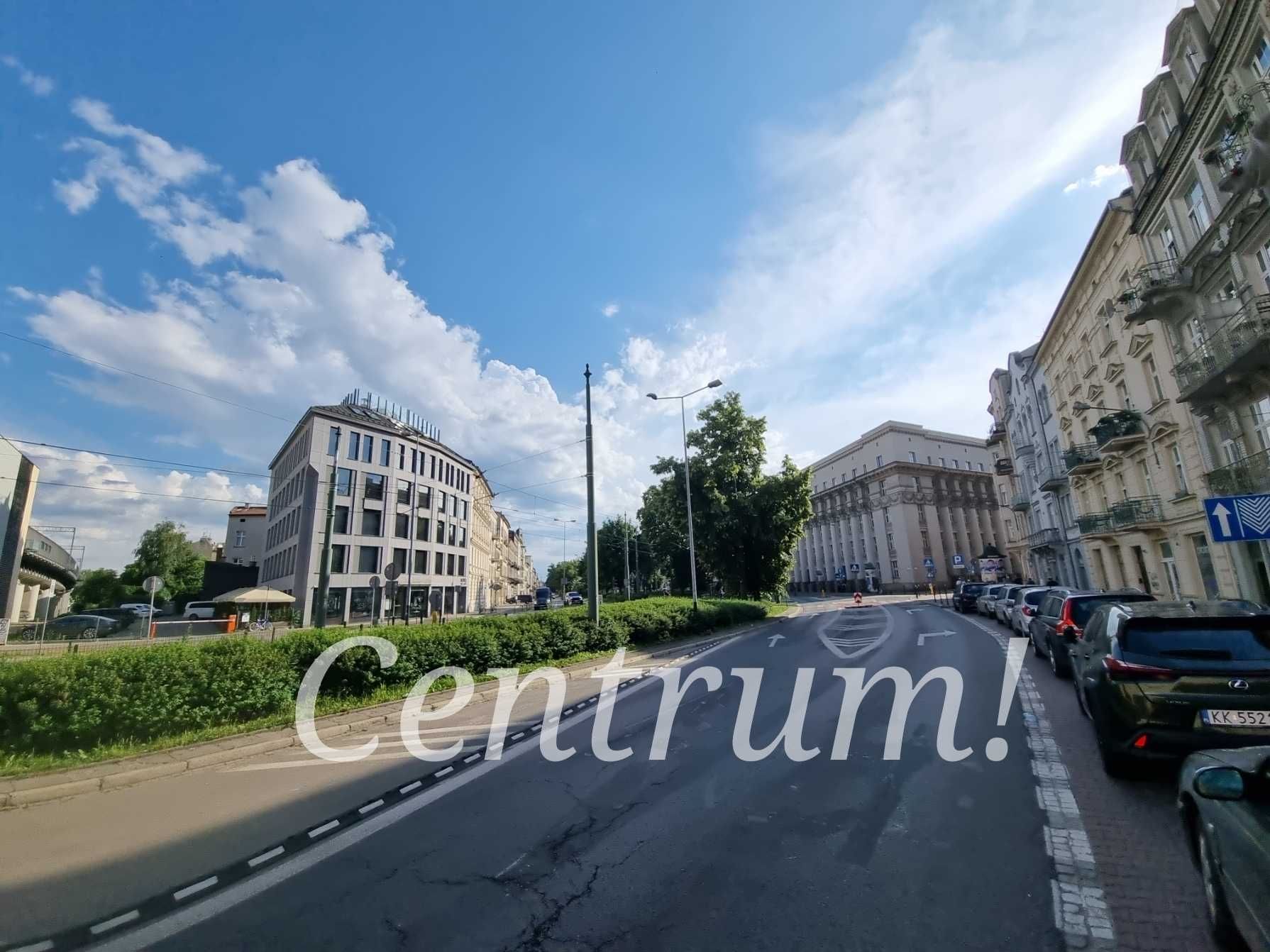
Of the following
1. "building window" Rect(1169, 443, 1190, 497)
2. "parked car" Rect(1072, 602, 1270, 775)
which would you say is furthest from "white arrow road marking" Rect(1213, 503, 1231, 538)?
"building window" Rect(1169, 443, 1190, 497)

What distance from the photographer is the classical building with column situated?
2768 inches

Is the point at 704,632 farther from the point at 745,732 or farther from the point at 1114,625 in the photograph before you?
the point at 1114,625

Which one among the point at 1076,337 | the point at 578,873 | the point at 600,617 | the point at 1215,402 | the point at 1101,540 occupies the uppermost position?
the point at 1076,337

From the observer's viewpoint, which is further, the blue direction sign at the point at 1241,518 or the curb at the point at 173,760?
the blue direction sign at the point at 1241,518

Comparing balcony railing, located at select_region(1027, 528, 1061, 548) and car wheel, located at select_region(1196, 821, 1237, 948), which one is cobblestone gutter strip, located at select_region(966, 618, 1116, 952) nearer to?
car wheel, located at select_region(1196, 821, 1237, 948)

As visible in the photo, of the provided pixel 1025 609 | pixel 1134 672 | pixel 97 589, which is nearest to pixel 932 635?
pixel 1025 609

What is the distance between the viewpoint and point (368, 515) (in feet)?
151

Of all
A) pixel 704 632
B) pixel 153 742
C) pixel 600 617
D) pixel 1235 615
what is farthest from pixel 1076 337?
pixel 153 742

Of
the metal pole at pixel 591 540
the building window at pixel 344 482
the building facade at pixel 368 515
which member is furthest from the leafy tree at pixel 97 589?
the metal pole at pixel 591 540

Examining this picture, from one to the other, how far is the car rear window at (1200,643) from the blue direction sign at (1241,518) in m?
5.67

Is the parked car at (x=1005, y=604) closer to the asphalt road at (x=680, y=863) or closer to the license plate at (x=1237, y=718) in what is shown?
the asphalt road at (x=680, y=863)

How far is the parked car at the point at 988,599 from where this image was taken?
25609 mm

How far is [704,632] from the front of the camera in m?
23.1

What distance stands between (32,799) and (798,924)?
7553mm
